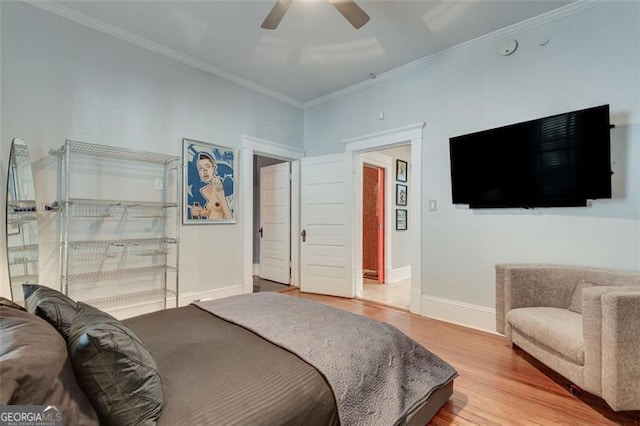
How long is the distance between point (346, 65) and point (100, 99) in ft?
8.73

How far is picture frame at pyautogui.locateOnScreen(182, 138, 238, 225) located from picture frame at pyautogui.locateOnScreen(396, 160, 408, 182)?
299cm

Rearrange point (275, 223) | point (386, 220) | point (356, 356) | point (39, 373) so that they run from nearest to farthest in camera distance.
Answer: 1. point (39, 373)
2. point (356, 356)
3. point (275, 223)
4. point (386, 220)

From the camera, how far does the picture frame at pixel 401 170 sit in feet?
18.6

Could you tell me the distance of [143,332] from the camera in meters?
1.61

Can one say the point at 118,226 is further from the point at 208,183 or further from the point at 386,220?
the point at 386,220

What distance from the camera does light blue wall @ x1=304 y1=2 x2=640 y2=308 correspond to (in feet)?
8.09

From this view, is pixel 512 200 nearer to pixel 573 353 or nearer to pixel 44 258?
pixel 573 353

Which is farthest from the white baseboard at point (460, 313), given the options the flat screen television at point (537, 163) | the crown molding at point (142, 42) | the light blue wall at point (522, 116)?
the crown molding at point (142, 42)

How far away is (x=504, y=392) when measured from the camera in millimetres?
2033

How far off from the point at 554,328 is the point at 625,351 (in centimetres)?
41

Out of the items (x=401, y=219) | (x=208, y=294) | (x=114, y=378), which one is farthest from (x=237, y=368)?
(x=401, y=219)

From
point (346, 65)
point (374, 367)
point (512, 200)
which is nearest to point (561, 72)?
point (512, 200)

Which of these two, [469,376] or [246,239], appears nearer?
[469,376]

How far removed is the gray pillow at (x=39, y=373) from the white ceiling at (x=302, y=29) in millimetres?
2796
